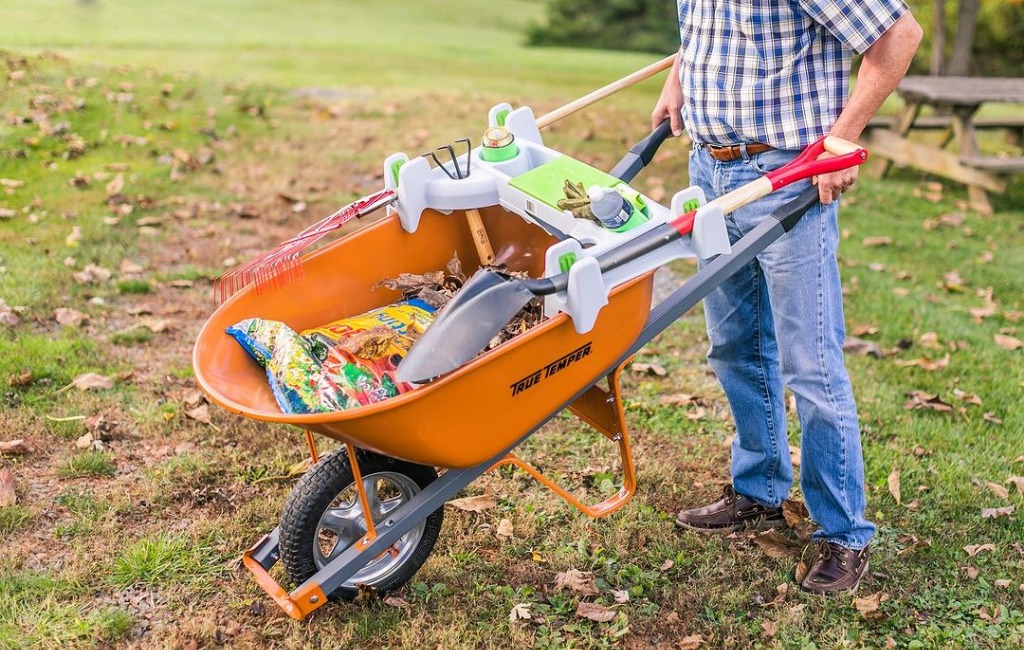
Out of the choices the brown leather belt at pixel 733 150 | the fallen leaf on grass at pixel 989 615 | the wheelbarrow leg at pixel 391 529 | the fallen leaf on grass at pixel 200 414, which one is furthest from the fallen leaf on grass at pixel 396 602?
the fallen leaf on grass at pixel 989 615

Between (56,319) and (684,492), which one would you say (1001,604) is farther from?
(56,319)

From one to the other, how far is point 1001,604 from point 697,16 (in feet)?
6.44

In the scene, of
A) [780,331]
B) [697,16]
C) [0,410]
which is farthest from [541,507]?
[0,410]

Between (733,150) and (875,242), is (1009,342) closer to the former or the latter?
(875,242)

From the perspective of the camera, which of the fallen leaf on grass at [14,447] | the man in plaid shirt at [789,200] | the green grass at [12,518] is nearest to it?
the man in plaid shirt at [789,200]

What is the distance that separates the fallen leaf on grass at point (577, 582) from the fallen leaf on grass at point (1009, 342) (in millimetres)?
2799

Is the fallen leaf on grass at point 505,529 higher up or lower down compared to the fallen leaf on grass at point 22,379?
lower down

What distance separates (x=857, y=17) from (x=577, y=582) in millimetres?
1764

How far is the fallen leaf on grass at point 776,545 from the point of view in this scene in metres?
2.96

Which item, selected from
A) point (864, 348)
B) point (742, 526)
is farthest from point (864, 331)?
point (742, 526)

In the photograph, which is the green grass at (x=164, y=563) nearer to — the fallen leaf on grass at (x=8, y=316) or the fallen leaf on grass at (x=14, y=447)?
the fallen leaf on grass at (x=14, y=447)

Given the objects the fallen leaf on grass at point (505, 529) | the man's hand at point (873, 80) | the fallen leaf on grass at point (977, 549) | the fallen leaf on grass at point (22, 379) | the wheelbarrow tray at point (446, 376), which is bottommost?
the fallen leaf on grass at point (977, 549)

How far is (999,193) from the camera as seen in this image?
7105 mm

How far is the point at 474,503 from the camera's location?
123 inches
